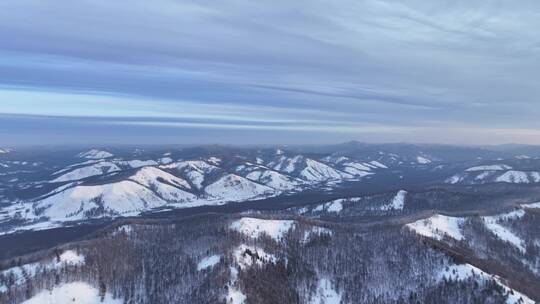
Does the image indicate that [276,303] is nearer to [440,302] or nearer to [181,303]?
[181,303]

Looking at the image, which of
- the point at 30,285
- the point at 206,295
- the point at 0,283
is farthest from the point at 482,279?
the point at 0,283

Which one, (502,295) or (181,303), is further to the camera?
(181,303)

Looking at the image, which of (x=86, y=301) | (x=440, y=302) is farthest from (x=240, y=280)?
(x=440, y=302)

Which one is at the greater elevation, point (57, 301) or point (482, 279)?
point (482, 279)

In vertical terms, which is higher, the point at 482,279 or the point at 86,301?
the point at 482,279

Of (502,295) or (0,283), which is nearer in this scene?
(502,295)

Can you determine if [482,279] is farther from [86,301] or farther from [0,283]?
[0,283]

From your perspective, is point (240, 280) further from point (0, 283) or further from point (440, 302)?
point (0, 283)

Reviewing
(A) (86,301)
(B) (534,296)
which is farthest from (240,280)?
(B) (534,296)
